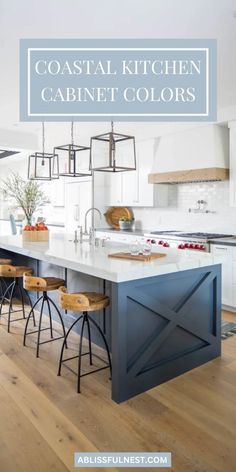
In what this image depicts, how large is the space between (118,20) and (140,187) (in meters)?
3.54

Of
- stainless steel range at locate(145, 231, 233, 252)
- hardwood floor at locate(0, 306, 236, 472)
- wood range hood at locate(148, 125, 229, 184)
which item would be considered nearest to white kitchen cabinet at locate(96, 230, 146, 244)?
stainless steel range at locate(145, 231, 233, 252)

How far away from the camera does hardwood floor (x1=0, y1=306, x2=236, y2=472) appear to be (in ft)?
6.11

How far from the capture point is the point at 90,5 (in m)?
2.44

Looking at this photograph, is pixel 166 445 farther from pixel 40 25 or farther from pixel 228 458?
pixel 40 25

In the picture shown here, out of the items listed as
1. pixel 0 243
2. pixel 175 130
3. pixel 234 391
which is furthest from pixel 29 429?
pixel 175 130

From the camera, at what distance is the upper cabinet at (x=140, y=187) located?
231 inches

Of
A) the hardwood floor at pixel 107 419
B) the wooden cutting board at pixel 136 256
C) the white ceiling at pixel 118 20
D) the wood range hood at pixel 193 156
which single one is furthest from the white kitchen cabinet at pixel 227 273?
the white ceiling at pixel 118 20

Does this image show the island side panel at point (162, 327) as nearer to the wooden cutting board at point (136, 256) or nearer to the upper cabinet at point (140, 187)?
the wooden cutting board at point (136, 256)

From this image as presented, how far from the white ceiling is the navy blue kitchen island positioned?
183 centimetres

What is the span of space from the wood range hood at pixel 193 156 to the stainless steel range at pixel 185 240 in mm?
816

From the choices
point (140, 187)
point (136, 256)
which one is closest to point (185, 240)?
point (140, 187)

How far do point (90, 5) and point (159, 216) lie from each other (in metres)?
4.06

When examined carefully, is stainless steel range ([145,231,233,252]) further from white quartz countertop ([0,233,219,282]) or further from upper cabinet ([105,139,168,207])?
white quartz countertop ([0,233,219,282])

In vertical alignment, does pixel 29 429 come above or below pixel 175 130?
below
